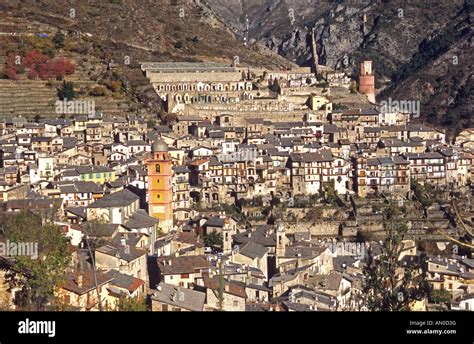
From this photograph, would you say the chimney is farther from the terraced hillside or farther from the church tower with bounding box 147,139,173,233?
the terraced hillside

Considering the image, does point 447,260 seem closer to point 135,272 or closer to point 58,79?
point 135,272

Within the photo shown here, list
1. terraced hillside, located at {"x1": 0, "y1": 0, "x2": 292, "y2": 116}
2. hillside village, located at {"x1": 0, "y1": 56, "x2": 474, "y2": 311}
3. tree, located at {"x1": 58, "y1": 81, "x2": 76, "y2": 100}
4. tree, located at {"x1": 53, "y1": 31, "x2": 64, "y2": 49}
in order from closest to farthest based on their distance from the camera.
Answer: hillside village, located at {"x1": 0, "y1": 56, "x2": 474, "y2": 311}, tree, located at {"x1": 58, "y1": 81, "x2": 76, "y2": 100}, terraced hillside, located at {"x1": 0, "y1": 0, "x2": 292, "y2": 116}, tree, located at {"x1": 53, "y1": 31, "x2": 64, "y2": 49}

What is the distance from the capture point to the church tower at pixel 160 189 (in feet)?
108

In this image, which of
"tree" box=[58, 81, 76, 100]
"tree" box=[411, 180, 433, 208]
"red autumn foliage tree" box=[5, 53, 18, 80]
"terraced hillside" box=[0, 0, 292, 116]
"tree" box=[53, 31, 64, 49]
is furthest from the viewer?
"tree" box=[53, 31, 64, 49]

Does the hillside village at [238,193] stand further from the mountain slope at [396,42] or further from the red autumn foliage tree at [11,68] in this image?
the mountain slope at [396,42]

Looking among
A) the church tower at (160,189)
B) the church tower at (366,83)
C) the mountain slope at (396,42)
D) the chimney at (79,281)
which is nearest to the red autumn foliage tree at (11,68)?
the church tower at (160,189)

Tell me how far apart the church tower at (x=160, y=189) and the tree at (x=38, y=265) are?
10660 mm

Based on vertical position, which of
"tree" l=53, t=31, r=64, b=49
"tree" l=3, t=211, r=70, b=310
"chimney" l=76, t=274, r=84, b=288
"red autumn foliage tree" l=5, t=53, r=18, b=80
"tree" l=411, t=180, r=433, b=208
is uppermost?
"tree" l=53, t=31, r=64, b=49

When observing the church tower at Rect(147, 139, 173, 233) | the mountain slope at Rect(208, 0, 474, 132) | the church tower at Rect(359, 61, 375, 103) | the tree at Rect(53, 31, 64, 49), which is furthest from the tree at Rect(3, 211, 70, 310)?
the mountain slope at Rect(208, 0, 474, 132)

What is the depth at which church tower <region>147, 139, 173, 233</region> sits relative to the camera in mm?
32906

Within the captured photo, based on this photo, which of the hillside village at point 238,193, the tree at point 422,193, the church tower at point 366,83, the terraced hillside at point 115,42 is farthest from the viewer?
the church tower at point 366,83

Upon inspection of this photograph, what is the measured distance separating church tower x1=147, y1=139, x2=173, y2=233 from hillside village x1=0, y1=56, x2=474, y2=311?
0.15 ft

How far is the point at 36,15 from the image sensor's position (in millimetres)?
63812
